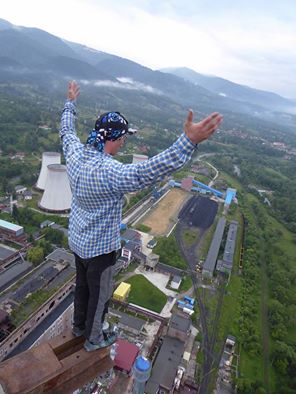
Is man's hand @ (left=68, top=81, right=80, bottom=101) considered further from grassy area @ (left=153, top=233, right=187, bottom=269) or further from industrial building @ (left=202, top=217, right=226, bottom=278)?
industrial building @ (left=202, top=217, right=226, bottom=278)

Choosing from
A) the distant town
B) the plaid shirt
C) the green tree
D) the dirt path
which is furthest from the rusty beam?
the dirt path

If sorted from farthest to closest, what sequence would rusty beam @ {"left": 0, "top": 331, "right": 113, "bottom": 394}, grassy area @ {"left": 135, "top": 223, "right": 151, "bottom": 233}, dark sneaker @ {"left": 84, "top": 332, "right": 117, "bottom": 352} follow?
grassy area @ {"left": 135, "top": 223, "right": 151, "bottom": 233} → dark sneaker @ {"left": 84, "top": 332, "right": 117, "bottom": 352} → rusty beam @ {"left": 0, "top": 331, "right": 113, "bottom": 394}

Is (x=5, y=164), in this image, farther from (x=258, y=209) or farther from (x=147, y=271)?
(x=258, y=209)

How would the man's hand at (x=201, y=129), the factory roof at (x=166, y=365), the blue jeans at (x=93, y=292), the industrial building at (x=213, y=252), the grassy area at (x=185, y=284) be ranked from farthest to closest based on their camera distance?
the industrial building at (x=213, y=252) < the grassy area at (x=185, y=284) < the factory roof at (x=166, y=365) < the blue jeans at (x=93, y=292) < the man's hand at (x=201, y=129)

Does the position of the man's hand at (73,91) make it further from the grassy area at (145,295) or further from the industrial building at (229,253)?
Result: the industrial building at (229,253)

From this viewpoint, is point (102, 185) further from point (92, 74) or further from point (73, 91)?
point (92, 74)

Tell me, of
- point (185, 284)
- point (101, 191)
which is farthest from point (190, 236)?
point (101, 191)

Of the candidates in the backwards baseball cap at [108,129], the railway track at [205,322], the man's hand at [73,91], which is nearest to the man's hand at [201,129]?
the backwards baseball cap at [108,129]
